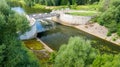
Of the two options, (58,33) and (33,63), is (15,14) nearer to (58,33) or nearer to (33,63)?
(33,63)

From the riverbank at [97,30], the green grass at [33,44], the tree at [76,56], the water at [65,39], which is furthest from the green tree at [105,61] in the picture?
the riverbank at [97,30]

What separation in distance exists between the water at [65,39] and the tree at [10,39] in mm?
35428

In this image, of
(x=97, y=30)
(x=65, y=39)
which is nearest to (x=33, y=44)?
(x=65, y=39)

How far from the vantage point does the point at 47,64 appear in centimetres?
4584

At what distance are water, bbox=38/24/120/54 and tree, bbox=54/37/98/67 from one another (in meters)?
24.2

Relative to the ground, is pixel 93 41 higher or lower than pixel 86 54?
lower

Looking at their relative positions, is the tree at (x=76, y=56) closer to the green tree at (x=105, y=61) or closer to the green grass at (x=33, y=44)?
the green tree at (x=105, y=61)

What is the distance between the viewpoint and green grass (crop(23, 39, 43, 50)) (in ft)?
189

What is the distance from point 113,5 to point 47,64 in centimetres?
4252

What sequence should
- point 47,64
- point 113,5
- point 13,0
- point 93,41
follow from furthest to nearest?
point 13,0, point 113,5, point 93,41, point 47,64

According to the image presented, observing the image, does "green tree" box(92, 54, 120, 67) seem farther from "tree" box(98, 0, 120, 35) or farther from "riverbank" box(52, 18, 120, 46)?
"tree" box(98, 0, 120, 35)

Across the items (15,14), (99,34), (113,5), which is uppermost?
(15,14)

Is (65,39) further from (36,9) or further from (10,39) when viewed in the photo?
(10,39)

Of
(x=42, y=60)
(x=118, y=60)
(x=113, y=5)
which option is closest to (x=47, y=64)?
(x=42, y=60)
